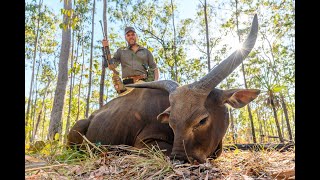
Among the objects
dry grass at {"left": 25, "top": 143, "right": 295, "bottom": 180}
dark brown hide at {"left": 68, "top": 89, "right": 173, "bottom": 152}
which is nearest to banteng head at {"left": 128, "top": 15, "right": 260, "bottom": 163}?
dark brown hide at {"left": 68, "top": 89, "right": 173, "bottom": 152}

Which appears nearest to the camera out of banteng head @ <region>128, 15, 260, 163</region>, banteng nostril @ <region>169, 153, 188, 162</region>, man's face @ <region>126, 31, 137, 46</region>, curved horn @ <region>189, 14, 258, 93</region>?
banteng nostril @ <region>169, 153, 188, 162</region>

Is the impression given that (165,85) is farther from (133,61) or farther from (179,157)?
(133,61)

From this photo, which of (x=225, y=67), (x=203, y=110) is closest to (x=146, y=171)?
(x=203, y=110)

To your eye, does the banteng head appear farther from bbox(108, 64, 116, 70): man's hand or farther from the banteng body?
bbox(108, 64, 116, 70): man's hand

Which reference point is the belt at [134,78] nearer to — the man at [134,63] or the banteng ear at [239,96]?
the man at [134,63]

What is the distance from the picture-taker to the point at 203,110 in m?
3.47

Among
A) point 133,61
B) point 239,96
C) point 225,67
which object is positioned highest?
point 133,61

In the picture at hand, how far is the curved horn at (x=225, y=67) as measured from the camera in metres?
3.70

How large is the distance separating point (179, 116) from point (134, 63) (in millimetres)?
3847

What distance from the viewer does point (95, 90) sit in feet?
111

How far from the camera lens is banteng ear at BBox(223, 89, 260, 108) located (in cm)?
387
